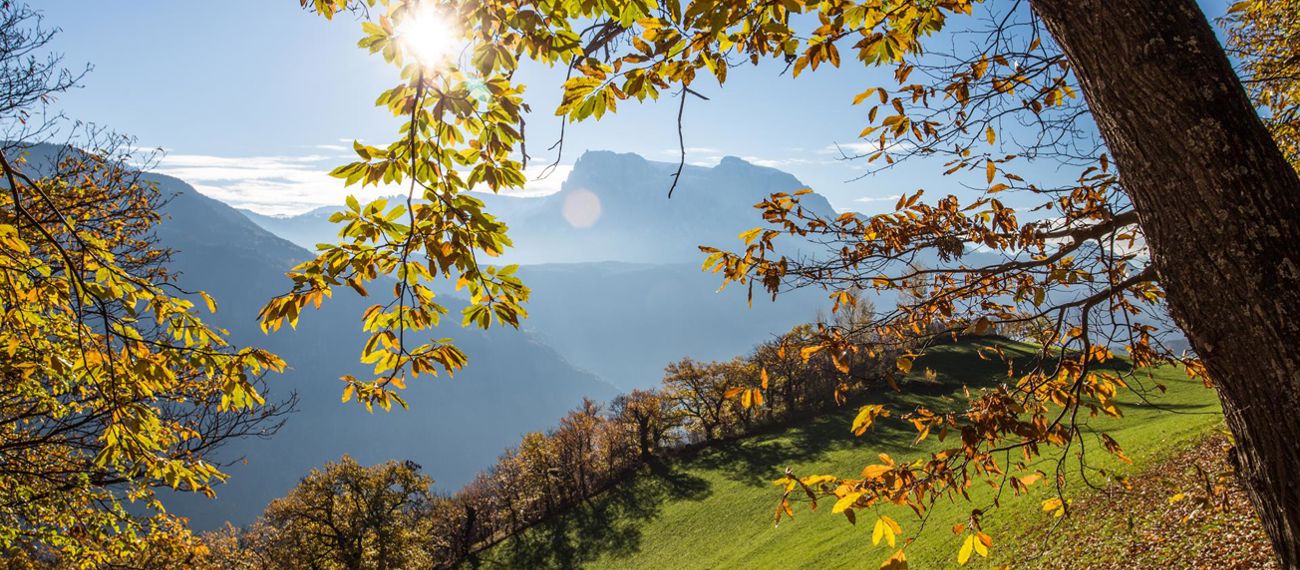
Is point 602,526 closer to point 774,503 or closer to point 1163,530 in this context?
point 774,503

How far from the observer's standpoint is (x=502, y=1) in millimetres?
2875

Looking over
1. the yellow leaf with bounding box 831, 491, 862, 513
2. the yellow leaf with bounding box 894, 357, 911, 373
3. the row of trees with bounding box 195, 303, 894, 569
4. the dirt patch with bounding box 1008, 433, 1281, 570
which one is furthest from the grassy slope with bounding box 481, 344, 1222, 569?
the yellow leaf with bounding box 831, 491, 862, 513

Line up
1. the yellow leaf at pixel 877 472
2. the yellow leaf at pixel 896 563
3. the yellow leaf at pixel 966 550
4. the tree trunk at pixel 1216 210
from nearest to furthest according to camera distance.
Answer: the tree trunk at pixel 1216 210 → the yellow leaf at pixel 896 563 → the yellow leaf at pixel 966 550 → the yellow leaf at pixel 877 472

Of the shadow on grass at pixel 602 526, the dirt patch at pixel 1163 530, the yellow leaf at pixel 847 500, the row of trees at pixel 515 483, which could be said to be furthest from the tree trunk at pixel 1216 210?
the shadow on grass at pixel 602 526

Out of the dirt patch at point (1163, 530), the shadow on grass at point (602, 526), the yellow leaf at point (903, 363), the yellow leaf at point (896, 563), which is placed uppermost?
the yellow leaf at point (903, 363)

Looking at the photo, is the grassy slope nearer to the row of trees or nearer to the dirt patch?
the dirt patch

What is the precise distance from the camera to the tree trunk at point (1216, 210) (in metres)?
1.80

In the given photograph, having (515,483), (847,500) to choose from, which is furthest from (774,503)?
(847,500)

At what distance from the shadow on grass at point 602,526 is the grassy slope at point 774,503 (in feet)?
0.40

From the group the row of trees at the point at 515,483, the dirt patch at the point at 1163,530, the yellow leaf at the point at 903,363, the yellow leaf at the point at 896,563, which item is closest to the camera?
the yellow leaf at the point at 896,563

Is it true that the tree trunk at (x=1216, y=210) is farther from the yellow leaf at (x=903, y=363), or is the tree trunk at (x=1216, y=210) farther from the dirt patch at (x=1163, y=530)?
the dirt patch at (x=1163, y=530)

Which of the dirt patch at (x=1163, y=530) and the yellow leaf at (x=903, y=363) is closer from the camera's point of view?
the yellow leaf at (x=903, y=363)

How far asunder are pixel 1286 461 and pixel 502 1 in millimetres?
3863

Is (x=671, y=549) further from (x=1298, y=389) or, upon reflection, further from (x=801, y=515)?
(x=1298, y=389)
